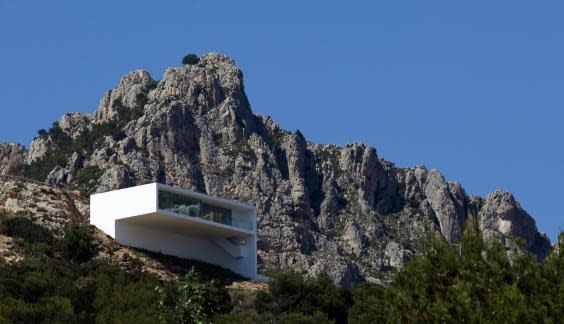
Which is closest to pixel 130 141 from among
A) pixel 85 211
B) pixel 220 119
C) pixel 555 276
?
pixel 220 119

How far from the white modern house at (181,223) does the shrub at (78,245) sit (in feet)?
9.74

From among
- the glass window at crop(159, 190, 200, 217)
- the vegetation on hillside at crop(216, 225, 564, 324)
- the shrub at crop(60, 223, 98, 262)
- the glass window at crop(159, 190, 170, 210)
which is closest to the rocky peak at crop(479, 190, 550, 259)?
the glass window at crop(159, 190, 200, 217)

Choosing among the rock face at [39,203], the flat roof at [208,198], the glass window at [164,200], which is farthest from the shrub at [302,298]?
the rock face at [39,203]

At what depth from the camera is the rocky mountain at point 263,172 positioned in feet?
A: 391

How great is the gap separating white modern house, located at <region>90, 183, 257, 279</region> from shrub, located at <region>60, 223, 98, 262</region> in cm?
297

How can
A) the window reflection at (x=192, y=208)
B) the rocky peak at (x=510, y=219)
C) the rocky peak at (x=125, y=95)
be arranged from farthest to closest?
the rocky peak at (x=125, y=95), the rocky peak at (x=510, y=219), the window reflection at (x=192, y=208)

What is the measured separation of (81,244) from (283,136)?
7143 cm

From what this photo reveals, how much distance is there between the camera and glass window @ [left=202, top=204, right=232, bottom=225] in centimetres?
7119

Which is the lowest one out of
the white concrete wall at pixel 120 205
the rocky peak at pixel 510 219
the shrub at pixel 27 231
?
the shrub at pixel 27 231

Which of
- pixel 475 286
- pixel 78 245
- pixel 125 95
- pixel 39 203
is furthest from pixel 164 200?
pixel 125 95

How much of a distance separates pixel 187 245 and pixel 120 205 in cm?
506

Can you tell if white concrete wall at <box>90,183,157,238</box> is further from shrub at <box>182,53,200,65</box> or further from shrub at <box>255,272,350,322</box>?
shrub at <box>182,53,200,65</box>

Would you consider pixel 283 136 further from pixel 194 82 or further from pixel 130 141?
pixel 130 141

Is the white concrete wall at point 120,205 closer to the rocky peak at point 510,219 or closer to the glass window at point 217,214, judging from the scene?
the glass window at point 217,214
